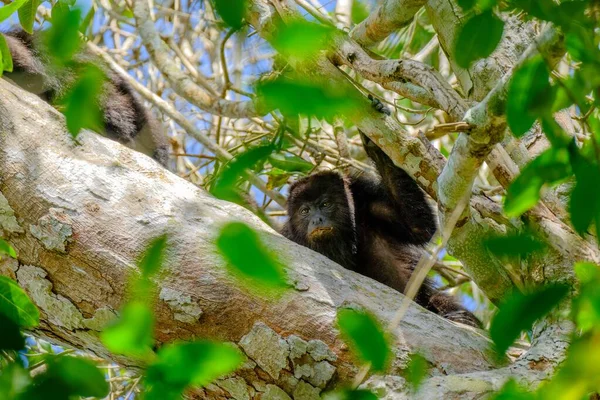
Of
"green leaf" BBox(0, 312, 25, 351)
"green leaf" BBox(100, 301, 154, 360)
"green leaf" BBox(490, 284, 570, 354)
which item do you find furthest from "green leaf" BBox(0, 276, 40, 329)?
"green leaf" BBox(490, 284, 570, 354)

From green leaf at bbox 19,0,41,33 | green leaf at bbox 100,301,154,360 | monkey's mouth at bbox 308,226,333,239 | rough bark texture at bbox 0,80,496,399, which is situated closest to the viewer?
green leaf at bbox 100,301,154,360

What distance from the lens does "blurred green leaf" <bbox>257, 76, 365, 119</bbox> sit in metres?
1.06

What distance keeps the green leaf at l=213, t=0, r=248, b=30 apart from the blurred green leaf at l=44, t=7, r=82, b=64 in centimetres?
25

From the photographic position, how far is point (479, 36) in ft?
4.69

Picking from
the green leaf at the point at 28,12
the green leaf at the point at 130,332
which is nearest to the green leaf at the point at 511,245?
the green leaf at the point at 130,332

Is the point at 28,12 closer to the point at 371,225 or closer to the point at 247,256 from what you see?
the point at 247,256

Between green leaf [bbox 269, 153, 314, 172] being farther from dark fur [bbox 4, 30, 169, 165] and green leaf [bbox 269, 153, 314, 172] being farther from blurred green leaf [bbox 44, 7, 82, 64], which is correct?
blurred green leaf [bbox 44, 7, 82, 64]

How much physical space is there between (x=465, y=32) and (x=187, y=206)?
1.61 m

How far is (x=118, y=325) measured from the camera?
4.01ft

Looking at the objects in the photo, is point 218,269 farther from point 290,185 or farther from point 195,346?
point 290,185

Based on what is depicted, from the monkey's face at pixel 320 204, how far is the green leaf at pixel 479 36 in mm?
3414

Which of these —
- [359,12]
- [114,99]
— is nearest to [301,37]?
[359,12]

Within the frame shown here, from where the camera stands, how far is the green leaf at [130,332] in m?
1.19

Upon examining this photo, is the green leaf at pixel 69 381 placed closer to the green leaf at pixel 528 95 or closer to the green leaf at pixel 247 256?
the green leaf at pixel 247 256
